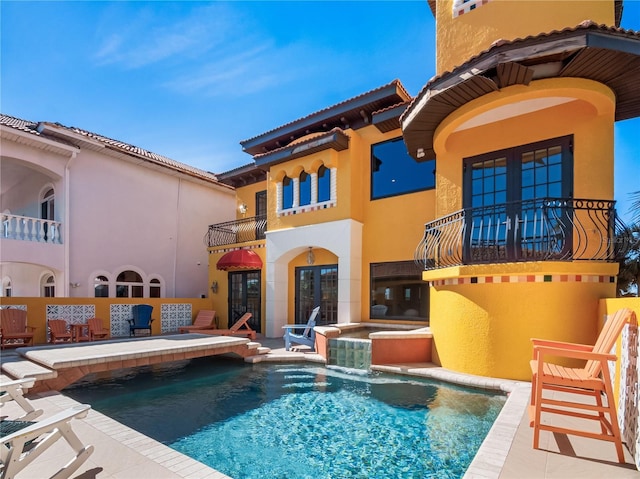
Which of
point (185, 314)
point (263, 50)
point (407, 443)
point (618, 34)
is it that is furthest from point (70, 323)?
point (618, 34)

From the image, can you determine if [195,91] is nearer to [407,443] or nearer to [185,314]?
[185,314]

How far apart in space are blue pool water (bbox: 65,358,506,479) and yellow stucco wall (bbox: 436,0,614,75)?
8.29 meters

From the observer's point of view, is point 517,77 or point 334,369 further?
point 334,369

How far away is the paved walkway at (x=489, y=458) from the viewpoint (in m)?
3.32

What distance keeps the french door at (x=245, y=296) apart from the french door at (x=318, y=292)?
212 cm

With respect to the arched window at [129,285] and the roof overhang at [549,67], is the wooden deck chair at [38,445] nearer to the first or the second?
the roof overhang at [549,67]

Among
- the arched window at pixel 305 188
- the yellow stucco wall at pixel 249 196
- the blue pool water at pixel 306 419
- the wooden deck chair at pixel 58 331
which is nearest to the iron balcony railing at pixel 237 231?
the yellow stucco wall at pixel 249 196

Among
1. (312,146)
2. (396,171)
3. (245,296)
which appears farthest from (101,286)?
(396,171)

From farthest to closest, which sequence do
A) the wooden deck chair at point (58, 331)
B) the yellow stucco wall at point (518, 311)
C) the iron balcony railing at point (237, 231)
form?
the iron balcony railing at point (237, 231), the wooden deck chair at point (58, 331), the yellow stucco wall at point (518, 311)

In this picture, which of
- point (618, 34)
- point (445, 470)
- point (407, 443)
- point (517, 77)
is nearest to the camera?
point (445, 470)

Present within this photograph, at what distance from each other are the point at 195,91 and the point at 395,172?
25.5 ft

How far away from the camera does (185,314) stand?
53.6 ft

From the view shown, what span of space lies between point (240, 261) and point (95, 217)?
22.8 ft

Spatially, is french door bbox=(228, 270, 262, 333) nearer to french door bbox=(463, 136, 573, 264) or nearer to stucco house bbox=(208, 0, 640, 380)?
stucco house bbox=(208, 0, 640, 380)
